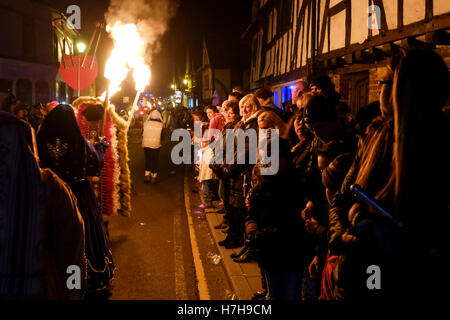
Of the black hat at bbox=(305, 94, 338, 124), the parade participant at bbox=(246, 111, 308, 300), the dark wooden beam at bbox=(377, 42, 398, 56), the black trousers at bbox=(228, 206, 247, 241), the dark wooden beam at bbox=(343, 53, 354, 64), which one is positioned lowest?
the black trousers at bbox=(228, 206, 247, 241)

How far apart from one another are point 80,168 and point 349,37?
6.79 meters

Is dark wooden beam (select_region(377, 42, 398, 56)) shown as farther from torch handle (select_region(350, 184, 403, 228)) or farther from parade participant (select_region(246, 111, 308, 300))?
torch handle (select_region(350, 184, 403, 228))

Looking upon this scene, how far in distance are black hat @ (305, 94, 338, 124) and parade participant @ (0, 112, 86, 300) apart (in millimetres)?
1909

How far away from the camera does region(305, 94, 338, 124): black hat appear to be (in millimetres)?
3160

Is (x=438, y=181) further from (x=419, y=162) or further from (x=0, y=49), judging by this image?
(x=0, y=49)

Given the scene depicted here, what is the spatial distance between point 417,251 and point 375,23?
6.74 meters

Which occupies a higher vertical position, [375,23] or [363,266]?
[375,23]

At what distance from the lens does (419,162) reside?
1908mm

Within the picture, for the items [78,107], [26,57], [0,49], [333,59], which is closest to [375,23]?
[333,59]

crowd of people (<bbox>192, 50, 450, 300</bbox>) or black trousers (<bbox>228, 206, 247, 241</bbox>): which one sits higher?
crowd of people (<bbox>192, 50, 450, 300</bbox>)

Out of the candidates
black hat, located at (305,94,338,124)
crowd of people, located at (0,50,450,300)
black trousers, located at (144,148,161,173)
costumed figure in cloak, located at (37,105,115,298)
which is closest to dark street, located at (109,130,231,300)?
costumed figure in cloak, located at (37,105,115,298)

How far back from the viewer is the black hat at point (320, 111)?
3.16m

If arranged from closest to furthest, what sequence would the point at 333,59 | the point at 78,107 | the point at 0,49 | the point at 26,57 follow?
the point at 78,107 < the point at 333,59 < the point at 0,49 < the point at 26,57

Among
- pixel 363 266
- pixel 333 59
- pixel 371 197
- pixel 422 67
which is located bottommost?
pixel 363 266
